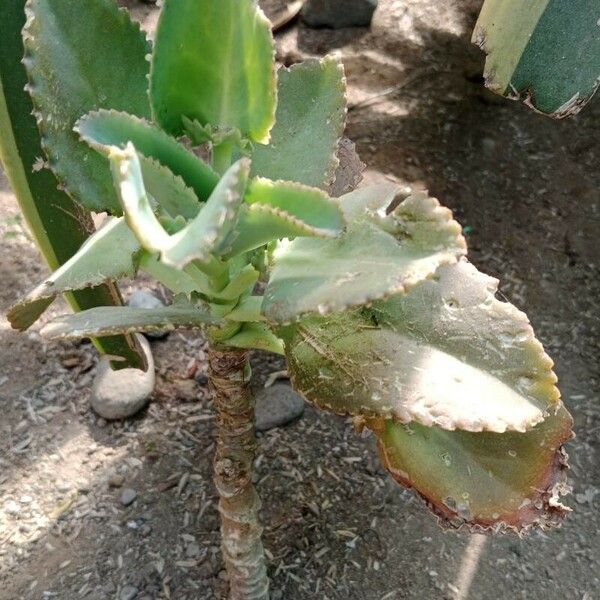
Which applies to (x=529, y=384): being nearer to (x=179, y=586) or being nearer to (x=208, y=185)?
(x=208, y=185)

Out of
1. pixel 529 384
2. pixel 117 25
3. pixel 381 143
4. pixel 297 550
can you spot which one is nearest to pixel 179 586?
pixel 297 550

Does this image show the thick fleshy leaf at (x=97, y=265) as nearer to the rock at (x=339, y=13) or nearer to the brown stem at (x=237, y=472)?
the brown stem at (x=237, y=472)

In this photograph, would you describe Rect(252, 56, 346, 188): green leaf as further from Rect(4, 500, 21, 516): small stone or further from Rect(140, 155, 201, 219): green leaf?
Rect(4, 500, 21, 516): small stone

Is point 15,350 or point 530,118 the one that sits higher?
point 530,118

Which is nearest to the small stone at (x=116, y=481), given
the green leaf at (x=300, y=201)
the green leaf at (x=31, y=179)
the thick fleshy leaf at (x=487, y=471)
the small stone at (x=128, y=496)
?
the small stone at (x=128, y=496)

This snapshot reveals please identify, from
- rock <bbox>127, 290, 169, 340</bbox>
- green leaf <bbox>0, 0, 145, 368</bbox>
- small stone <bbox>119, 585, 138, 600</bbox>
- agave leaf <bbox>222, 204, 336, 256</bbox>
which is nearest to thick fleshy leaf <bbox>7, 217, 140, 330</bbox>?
agave leaf <bbox>222, 204, 336, 256</bbox>

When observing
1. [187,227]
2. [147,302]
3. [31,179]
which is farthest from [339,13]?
[187,227]
